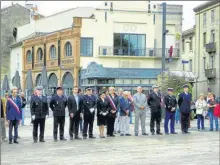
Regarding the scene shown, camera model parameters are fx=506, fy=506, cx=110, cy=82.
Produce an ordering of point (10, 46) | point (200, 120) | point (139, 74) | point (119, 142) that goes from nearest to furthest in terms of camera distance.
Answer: point (119, 142)
point (200, 120)
point (139, 74)
point (10, 46)

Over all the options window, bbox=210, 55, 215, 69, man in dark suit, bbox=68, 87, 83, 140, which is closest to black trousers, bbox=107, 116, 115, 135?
man in dark suit, bbox=68, 87, 83, 140

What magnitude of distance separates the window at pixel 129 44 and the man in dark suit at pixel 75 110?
36.2 metres

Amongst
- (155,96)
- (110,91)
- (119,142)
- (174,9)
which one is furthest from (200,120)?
(174,9)

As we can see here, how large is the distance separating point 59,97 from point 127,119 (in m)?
3.13

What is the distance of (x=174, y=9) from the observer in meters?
55.1

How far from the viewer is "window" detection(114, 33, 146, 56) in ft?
174

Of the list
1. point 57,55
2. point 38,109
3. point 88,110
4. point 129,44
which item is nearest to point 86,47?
point 129,44

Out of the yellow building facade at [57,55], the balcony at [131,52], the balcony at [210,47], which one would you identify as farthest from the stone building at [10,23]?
the balcony at [210,47]

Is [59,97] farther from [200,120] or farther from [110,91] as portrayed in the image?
[200,120]

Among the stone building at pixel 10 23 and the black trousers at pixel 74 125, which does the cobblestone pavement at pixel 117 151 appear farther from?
the stone building at pixel 10 23

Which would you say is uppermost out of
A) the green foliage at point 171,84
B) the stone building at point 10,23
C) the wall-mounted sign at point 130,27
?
the stone building at point 10,23

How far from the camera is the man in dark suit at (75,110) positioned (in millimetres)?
16734

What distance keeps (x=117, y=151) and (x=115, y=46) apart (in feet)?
133

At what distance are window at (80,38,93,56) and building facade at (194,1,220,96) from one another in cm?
1427
